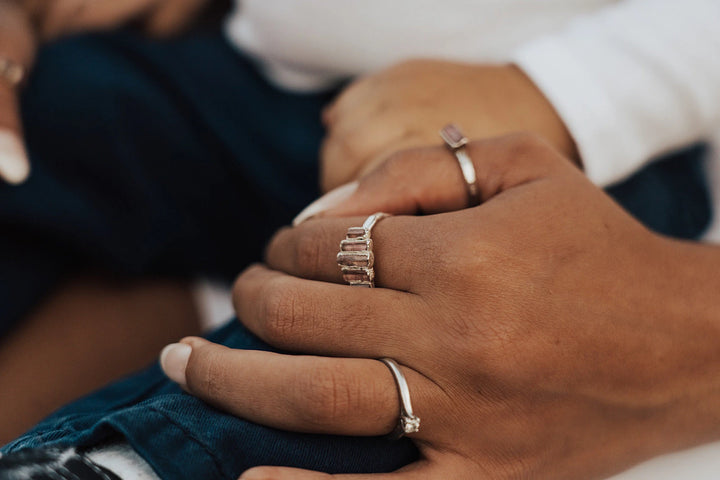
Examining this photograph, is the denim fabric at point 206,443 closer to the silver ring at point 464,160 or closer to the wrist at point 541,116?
the silver ring at point 464,160

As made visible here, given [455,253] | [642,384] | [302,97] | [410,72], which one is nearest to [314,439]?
[455,253]

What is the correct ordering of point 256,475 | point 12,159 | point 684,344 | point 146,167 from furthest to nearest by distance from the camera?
point 146,167, point 12,159, point 684,344, point 256,475

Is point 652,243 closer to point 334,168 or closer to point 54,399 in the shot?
point 334,168

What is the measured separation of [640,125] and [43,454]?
2.26 feet

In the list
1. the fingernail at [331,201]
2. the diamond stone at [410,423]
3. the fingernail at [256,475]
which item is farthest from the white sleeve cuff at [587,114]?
the fingernail at [256,475]

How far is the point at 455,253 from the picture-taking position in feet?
1.58

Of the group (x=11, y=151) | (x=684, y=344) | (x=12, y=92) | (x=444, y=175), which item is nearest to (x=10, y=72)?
(x=12, y=92)

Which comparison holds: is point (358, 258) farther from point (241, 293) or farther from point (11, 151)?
point (11, 151)

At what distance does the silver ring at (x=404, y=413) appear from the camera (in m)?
0.45

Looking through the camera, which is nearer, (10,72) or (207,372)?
(207,372)

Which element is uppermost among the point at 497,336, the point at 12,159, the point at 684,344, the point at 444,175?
the point at 12,159

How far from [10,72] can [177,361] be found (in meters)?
0.47

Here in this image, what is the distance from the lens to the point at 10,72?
73cm

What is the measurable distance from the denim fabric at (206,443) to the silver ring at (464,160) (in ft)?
0.77
